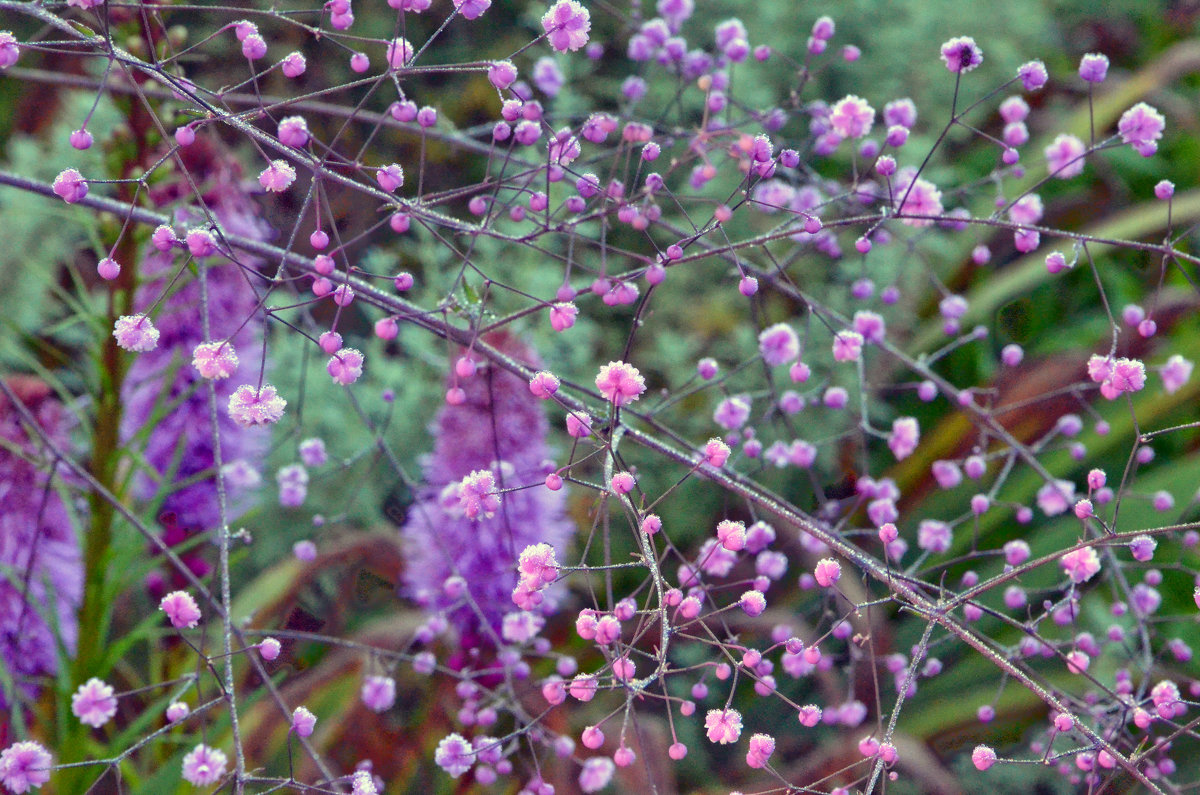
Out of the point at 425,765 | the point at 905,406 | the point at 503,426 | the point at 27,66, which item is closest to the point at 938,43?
the point at 905,406

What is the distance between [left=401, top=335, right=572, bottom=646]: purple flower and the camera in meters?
0.82

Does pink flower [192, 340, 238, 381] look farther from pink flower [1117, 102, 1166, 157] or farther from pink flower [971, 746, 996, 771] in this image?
pink flower [1117, 102, 1166, 157]

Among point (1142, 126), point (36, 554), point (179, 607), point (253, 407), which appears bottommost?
point (36, 554)

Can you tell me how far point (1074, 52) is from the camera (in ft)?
7.10

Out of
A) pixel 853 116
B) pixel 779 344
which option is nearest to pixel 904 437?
pixel 779 344

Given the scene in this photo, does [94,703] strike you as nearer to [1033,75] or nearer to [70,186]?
[70,186]

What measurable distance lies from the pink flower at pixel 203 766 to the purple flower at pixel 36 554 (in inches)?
11.2

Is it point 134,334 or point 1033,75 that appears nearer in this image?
point 134,334

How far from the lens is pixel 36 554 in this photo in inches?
29.0

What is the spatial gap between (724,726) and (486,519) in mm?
436

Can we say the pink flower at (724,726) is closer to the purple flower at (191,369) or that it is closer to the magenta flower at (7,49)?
the magenta flower at (7,49)

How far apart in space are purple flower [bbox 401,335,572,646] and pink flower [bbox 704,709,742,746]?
16.2 inches

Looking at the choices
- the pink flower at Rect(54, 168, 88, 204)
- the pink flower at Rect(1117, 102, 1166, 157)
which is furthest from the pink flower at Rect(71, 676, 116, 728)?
the pink flower at Rect(1117, 102, 1166, 157)

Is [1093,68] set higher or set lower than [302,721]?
higher
